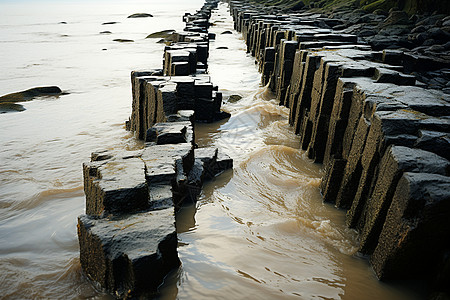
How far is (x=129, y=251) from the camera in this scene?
2611mm

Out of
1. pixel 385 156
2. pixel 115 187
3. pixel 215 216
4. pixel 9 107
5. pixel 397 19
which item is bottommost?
pixel 9 107

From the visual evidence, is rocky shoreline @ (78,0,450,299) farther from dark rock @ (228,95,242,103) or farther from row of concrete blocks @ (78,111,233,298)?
dark rock @ (228,95,242,103)

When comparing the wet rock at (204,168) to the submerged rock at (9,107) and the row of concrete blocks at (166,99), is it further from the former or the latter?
the submerged rock at (9,107)

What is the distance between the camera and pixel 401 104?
3.77 metres

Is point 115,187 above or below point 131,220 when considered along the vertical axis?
above

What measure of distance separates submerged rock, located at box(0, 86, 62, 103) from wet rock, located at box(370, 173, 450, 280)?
31.2 feet

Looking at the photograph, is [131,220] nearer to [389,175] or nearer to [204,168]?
[204,168]

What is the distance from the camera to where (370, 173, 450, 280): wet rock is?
2574 millimetres

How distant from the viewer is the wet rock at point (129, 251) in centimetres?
260

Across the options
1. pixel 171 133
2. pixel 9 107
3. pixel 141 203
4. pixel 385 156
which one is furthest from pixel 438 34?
pixel 9 107

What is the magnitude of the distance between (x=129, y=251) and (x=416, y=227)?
204cm

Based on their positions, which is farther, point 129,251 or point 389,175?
point 389,175

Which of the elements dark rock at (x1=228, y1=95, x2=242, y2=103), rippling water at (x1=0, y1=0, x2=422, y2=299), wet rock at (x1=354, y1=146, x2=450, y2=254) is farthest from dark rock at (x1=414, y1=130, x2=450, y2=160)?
dark rock at (x1=228, y1=95, x2=242, y2=103)

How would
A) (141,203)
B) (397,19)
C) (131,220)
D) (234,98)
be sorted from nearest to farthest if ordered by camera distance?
1. (131,220)
2. (141,203)
3. (234,98)
4. (397,19)
